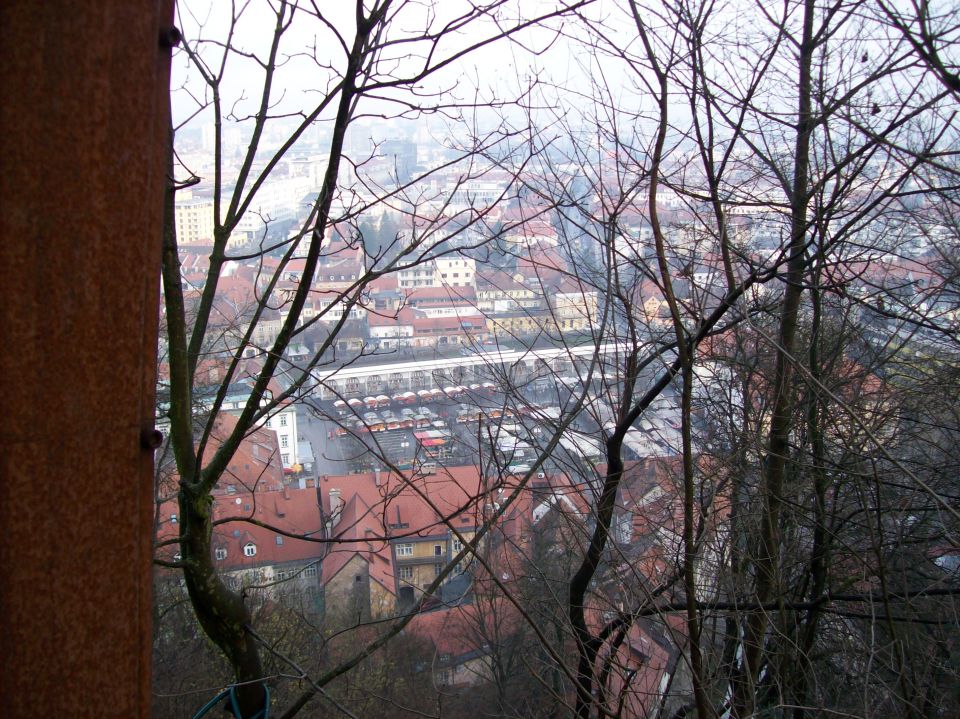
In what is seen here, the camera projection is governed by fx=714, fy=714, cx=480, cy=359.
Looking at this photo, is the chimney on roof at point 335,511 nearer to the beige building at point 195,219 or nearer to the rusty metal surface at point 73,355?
the beige building at point 195,219

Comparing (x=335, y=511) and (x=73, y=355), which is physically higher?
(x=73, y=355)

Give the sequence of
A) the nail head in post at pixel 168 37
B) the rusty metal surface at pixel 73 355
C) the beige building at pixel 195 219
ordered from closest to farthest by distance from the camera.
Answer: the rusty metal surface at pixel 73 355 → the nail head in post at pixel 168 37 → the beige building at pixel 195 219

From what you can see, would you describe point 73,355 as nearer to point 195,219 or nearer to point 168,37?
point 168,37

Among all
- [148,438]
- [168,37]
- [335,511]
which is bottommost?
[335,511]

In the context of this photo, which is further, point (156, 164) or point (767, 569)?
point (767, 569)

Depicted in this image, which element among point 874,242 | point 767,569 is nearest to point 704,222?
point 874,242

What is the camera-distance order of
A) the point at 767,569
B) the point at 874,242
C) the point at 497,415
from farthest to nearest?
the point at 874,242, the point at 767,569, the point at 497,415

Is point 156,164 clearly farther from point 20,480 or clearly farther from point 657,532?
point 657,532

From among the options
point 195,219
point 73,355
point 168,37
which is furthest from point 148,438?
point 195,219

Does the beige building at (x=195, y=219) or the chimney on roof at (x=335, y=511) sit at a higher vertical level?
the beige building at (x=195, y=219)

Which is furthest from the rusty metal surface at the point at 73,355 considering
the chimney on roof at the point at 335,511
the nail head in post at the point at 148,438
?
the chimney on roof at the point at 335,511

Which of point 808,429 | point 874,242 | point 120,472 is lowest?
point 808,429
